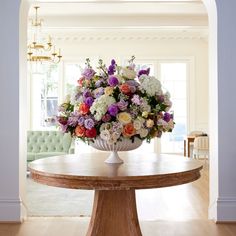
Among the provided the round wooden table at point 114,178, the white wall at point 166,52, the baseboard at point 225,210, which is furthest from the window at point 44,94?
the round wooden table at point 114,178

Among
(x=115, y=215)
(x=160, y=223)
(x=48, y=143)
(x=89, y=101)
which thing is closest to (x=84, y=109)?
(x=89, y=101)

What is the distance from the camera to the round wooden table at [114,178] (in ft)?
7.69

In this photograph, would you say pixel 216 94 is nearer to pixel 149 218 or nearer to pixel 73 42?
pixel 149 218

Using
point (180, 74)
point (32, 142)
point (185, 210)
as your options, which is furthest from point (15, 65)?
point (180, 74)

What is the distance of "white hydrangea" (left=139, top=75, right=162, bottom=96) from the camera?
2736mm

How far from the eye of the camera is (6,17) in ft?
14.7

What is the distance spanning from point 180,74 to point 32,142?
4389mm

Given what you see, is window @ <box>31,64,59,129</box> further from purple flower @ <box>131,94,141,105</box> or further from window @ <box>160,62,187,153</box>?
purple flower @ <box>131,94,141,105</box>

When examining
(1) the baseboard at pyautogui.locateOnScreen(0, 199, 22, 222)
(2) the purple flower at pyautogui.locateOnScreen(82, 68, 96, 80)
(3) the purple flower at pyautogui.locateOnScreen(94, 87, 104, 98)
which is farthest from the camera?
(1) the baseboard at pyautogui.locateOnScreen(0, 199, 22, 222)

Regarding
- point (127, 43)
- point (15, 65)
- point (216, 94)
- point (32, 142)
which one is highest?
point (127, 43)

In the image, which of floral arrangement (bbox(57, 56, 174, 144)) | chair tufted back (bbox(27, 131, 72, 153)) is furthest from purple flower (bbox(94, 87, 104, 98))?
chair tufted back (bbox(27, 131, 72, 153))

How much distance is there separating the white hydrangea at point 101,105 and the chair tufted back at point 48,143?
5.77 m

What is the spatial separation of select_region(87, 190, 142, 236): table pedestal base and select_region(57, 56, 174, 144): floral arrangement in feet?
1.41

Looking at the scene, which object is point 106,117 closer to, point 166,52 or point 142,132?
point 142,132
